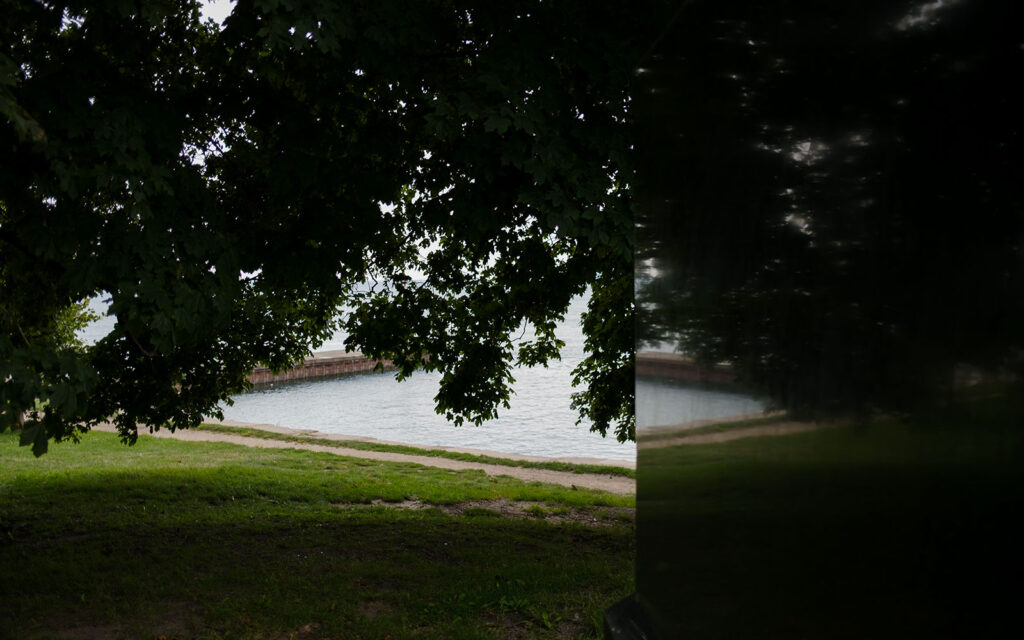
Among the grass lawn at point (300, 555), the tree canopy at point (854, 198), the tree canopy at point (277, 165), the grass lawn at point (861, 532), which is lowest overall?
the grass lawn at point (300, 555)

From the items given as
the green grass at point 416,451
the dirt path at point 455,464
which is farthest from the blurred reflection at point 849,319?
the green grass at point 416,451

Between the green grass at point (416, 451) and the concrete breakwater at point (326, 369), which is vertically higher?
the concrete breakwater at point (326, 369)

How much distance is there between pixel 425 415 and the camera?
30922mm

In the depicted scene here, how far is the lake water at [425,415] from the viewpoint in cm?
2186

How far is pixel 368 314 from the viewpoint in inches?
391

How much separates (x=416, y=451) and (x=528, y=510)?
8152 mm

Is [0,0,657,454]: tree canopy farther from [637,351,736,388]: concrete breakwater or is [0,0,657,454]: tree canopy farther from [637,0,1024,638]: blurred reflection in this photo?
[637,0,1024,638]: blurred reflection

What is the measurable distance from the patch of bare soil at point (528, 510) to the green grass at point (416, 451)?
4168mm

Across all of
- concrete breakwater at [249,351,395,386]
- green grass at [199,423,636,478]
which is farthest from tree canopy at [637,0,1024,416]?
concrete breakwater at [249,351,395,386]

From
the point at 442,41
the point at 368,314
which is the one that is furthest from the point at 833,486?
the point at 368,314

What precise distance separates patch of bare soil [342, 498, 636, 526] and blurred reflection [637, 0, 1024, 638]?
8.35 metres

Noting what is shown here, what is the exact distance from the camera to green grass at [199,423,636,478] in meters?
15.8

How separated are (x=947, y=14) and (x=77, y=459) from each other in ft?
60.4

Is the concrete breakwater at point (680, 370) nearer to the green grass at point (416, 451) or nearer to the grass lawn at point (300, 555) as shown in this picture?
the grass lawn at point (300, 555)
